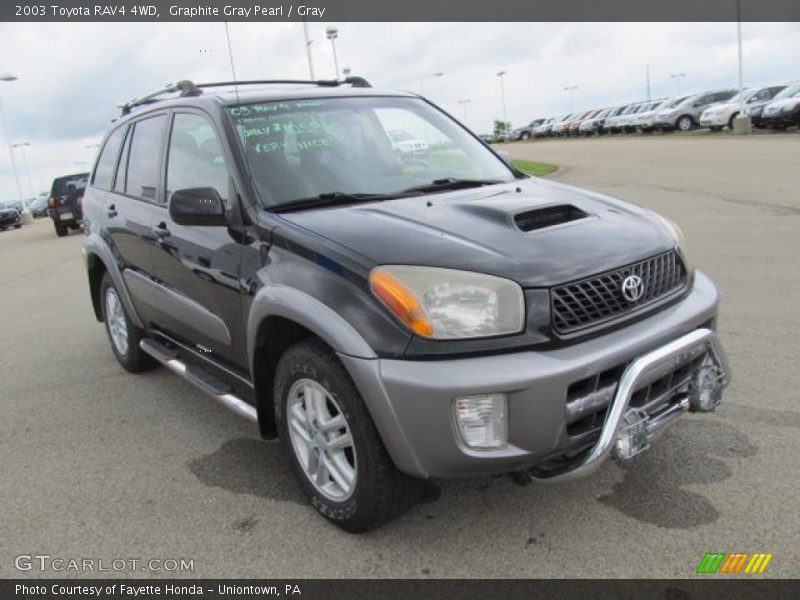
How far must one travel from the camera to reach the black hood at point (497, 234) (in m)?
2.68

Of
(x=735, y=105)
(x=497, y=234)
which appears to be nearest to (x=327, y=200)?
(x=497, y=234)

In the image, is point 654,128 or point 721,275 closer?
point 721,275

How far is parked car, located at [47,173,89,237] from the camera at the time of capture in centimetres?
2045

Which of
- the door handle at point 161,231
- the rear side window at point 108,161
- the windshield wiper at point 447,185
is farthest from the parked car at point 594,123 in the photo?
the door handle at point 161,231

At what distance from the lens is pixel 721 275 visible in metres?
6.91

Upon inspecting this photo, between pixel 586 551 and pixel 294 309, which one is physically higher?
pixel 294 309

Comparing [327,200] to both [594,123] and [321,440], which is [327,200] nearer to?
[321,440]

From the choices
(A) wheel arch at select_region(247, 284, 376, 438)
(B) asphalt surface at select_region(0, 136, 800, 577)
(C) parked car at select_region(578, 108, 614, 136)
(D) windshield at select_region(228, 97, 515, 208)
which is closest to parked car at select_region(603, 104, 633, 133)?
(C) parked car at select_region(578, 108, 614, 136)

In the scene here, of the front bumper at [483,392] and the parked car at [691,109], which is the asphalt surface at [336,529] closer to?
the front bumper at [483,392]

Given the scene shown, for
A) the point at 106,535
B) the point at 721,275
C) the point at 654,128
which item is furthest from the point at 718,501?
the point at 654,128

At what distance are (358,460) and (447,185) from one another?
1.55m

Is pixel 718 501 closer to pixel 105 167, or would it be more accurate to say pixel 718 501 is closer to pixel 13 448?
pixel 13 448
